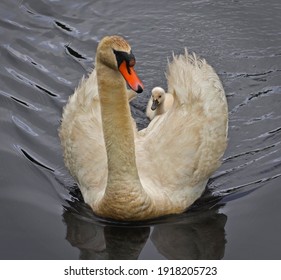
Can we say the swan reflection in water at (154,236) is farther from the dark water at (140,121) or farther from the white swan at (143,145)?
the white swan at (143,145)

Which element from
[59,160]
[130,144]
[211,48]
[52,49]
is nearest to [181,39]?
[211,48]

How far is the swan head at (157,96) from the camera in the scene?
1101cm

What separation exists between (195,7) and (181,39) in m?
0.84

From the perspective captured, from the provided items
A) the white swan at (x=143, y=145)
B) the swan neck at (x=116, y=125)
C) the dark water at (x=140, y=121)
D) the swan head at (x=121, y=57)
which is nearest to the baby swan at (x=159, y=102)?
the dark water at (x=140, y=121)

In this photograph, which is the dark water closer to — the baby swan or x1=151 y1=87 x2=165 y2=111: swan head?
the baby swan

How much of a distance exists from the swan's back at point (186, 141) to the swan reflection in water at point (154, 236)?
0.30m

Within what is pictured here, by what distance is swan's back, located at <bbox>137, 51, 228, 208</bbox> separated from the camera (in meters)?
9.11

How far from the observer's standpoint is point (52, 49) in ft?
42.3

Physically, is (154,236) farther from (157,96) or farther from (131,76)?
(157,96)

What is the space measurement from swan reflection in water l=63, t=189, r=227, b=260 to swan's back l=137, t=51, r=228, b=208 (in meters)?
0.30

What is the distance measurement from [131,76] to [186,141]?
1.76 m

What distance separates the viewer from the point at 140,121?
11.5 m

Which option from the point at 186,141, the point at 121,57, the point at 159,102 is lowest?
the point at 121,57

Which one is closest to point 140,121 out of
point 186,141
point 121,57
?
point 186,141
